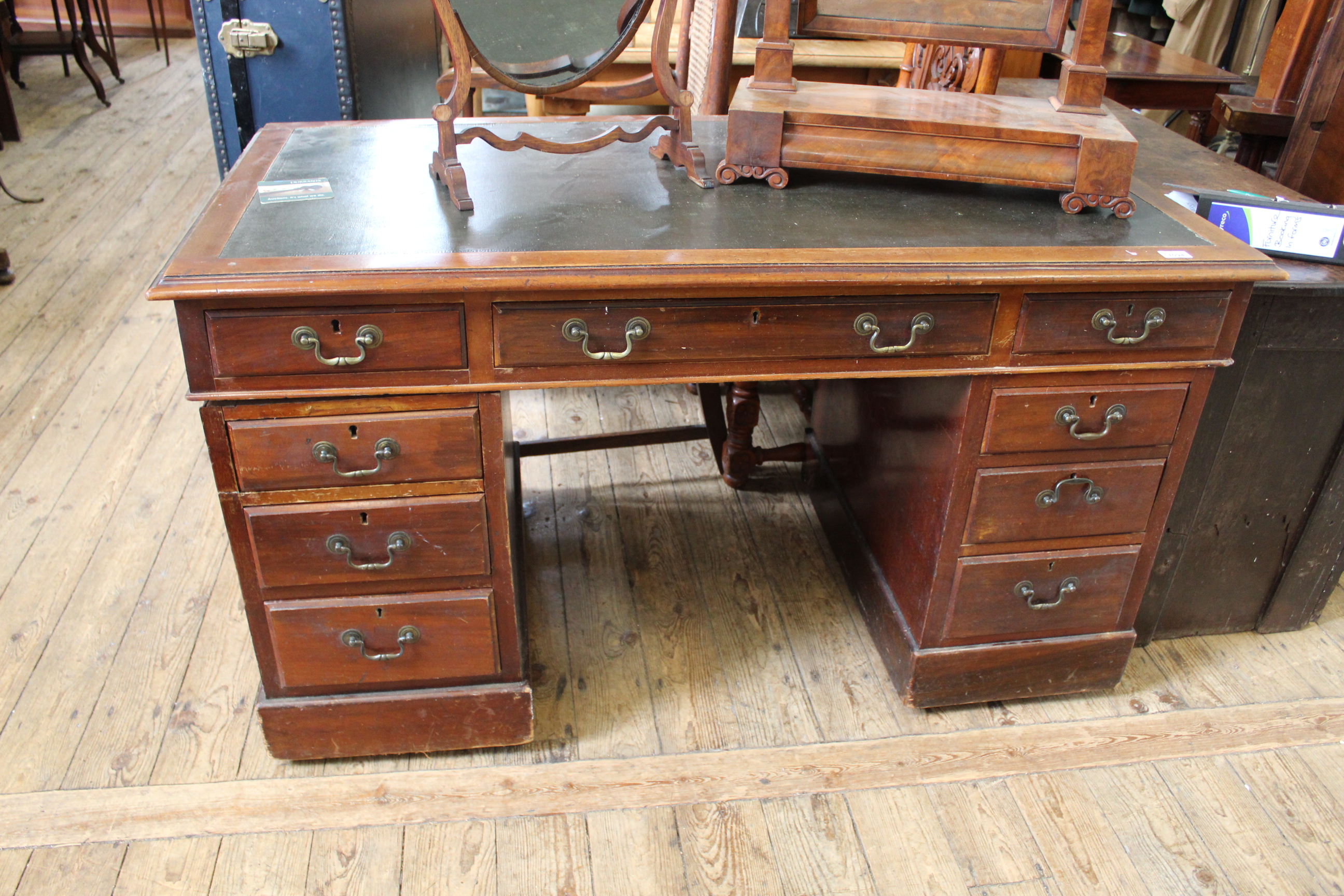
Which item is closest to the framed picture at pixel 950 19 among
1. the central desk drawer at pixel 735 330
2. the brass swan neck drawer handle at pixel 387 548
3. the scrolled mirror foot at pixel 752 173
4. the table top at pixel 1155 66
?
the scrolled mirror foot at pixel 752 173

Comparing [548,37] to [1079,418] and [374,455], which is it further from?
[1079,418]

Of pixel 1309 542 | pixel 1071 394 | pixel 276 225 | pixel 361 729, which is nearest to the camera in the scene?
pixel 276 225

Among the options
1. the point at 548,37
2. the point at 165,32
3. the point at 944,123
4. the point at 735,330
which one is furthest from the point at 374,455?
the point at 165,32

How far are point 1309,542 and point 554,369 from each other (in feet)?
5.39

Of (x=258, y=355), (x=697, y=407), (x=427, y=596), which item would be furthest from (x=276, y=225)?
(x=697, y=407)

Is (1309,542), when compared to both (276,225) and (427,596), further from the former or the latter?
(276,225)

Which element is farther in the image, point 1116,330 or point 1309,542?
point 1309,542

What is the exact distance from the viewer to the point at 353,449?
160cm

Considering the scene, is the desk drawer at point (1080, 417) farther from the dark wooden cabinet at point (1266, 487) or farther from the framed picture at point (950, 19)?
the framed picture at point (950, 19)

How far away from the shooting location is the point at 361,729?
6.07 ft

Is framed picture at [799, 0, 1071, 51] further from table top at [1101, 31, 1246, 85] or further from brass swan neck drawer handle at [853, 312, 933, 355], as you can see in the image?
table top at [1101, 31, 1246, 85]

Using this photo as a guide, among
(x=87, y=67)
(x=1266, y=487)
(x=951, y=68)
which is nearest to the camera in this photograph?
(x=1266, y=487)

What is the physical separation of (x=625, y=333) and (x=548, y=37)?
56cm

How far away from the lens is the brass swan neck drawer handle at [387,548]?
166 centimetres
